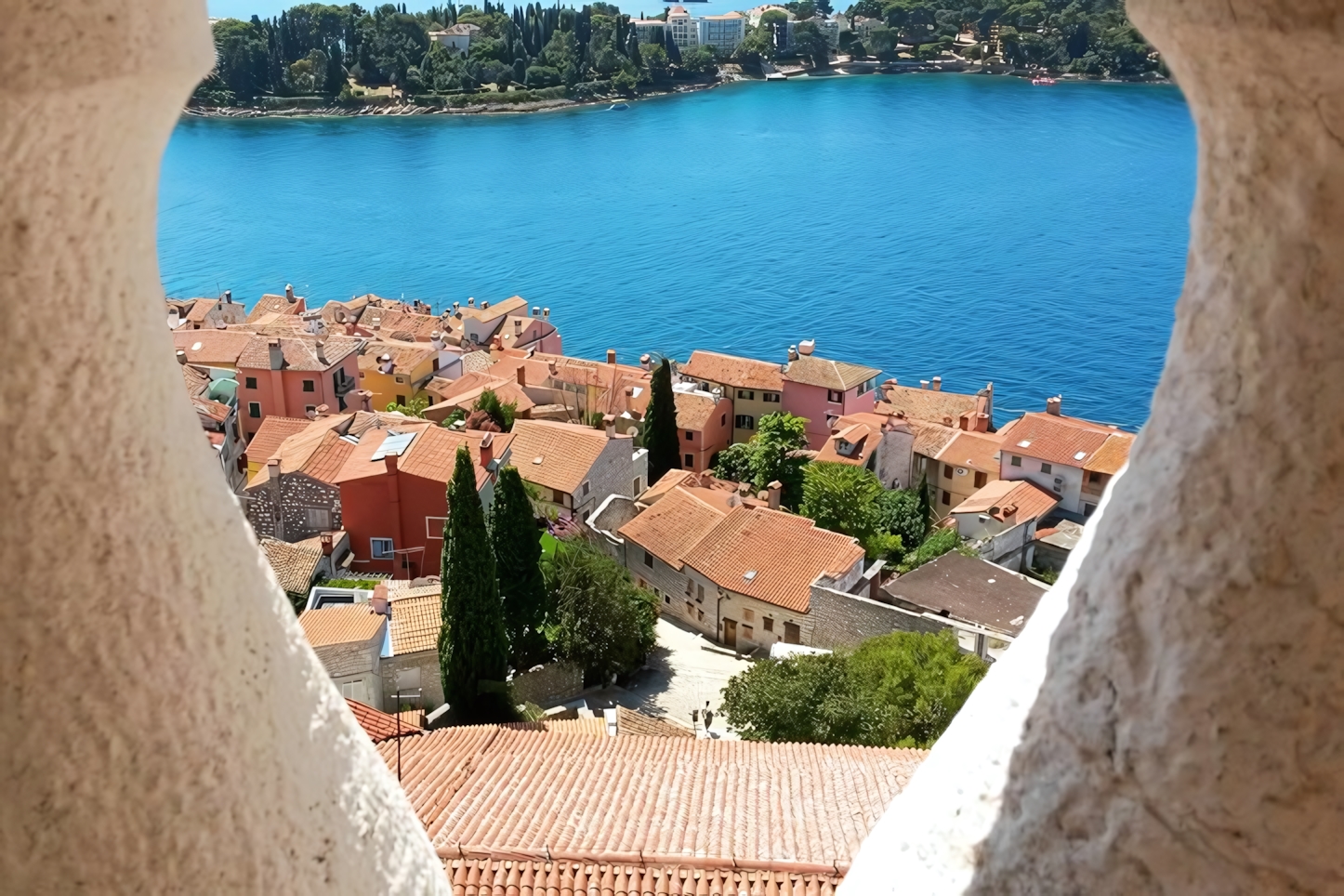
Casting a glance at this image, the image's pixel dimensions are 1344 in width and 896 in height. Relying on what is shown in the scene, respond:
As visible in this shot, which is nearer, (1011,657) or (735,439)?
(1011,657)

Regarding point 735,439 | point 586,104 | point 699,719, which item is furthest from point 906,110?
point 699,719

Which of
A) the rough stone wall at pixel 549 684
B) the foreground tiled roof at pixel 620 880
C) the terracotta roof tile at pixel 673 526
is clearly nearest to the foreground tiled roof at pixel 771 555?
the terracotta roof tile at pixel 673 526

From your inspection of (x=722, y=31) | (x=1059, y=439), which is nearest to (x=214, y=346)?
(x=1059, y=439)

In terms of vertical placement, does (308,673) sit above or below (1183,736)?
below

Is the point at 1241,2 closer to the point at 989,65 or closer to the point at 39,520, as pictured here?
the point at 39,520

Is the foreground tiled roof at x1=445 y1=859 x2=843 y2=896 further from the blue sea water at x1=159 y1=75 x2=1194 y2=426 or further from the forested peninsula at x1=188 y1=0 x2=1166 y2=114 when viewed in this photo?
the forested peninsula at x1=188 y1=0 x2=1166 y2=114

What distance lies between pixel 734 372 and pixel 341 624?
45.0 feet

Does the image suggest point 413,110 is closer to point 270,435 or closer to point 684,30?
point 684,30

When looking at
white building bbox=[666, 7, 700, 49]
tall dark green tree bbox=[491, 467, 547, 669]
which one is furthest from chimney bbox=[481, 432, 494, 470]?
white building bbox=[666, 7, 700, 49]

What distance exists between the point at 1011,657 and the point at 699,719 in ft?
33.7

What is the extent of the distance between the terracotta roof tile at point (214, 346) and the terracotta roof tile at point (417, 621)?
10.7 metres

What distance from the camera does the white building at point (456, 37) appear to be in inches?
2576

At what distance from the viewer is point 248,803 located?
113 cm

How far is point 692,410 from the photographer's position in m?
21.0
